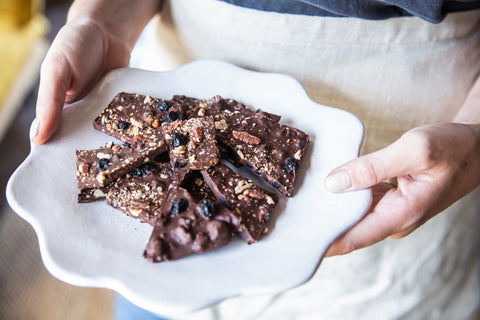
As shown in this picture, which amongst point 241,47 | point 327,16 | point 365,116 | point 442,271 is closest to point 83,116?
point 241,47

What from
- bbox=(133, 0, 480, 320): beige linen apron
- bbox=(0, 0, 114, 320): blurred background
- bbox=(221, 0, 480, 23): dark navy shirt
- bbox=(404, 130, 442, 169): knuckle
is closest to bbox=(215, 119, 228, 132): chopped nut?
bbox=(133, 0, 480, 320): beige linen apron

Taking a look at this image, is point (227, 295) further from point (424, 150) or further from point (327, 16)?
point (327, 16)

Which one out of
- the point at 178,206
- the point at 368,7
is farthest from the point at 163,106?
the point at 368,7

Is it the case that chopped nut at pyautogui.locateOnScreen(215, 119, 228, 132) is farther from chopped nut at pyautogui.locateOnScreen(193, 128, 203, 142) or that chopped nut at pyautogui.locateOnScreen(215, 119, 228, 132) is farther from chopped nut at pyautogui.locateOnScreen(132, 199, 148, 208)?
chopped nut at pyautogui.locateOnScreen(132, 199, 148, 208)

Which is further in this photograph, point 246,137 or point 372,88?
point 372,88

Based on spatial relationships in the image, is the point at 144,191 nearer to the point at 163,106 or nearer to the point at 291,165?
the point at 163,106

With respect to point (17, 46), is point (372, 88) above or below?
above

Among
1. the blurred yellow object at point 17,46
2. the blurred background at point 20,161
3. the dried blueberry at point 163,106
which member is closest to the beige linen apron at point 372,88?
the dried blueberry at point 163,106
